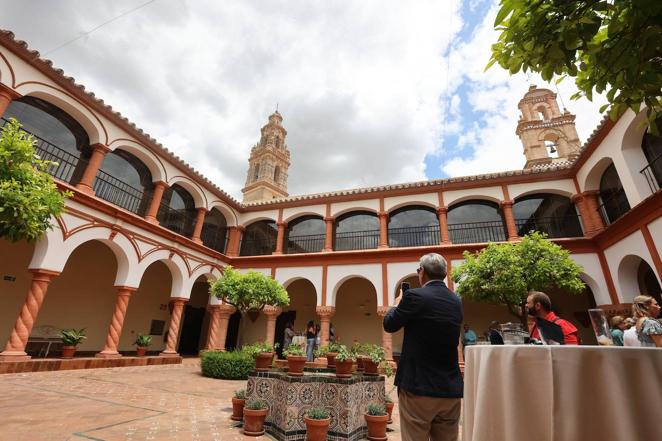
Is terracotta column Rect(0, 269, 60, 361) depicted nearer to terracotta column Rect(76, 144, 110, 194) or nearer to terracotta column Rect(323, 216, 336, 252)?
terracotta column Rect(76, 144, 110, 194)

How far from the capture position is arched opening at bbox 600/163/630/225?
10.0m

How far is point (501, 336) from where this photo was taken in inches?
90.4

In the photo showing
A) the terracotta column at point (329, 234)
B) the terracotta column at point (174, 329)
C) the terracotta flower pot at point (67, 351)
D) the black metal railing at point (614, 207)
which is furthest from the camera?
the terracotta column at point (329, 234)

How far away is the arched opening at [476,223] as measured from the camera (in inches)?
499

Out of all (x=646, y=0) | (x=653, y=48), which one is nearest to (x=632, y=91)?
(x=653, y=48)

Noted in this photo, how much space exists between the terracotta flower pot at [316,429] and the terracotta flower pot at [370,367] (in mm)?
1040

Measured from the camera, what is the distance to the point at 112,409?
4.50 m

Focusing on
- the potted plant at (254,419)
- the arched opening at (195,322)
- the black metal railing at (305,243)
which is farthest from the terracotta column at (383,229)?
the potted plant at (254,419)

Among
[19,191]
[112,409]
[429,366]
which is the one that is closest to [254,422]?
[112,409]

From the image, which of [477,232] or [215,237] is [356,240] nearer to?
[477,232]

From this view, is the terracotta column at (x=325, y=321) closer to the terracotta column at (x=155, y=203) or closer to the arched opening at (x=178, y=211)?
the arched opening at (x=178, y=211)

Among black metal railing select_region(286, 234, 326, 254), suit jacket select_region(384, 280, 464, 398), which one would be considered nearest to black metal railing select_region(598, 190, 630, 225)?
black metal railing select_region(286, 234, 326, 254)

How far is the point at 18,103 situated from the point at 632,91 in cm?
1293

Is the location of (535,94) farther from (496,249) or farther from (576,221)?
(496,249)
